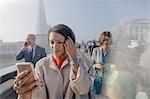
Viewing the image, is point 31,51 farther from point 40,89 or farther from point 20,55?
point 40,89

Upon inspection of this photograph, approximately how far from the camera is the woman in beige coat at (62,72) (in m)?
1.19

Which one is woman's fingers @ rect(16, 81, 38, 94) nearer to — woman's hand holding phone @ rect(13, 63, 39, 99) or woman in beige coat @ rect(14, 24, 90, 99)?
woman's hand holding phone @ rect(13, 63, 39, 99)

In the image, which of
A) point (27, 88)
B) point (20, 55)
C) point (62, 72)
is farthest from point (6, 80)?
point (27, 88)

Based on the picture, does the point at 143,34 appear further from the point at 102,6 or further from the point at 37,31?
the point at 37,31

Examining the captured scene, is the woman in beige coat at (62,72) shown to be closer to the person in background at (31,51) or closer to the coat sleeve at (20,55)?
Result: the person in background at (31,51)

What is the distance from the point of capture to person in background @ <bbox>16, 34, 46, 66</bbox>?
1.90 meters

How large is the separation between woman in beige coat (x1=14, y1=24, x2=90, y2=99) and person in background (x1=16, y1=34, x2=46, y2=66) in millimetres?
616

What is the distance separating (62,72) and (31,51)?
38.6 inches

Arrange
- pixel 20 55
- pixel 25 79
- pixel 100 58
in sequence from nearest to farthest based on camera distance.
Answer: pixel 25 79 < pixel 20 55 < pixel 100 58

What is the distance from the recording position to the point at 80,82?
3.89 feet

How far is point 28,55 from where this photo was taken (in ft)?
6.89

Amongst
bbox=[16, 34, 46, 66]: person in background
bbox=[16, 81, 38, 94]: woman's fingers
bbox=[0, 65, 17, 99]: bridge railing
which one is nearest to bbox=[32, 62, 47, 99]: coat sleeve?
bbox=[16, 81, 38, 94]: woman's fingers

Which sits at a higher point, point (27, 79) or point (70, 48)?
point (70, 48)

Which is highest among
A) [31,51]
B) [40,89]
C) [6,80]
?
[31,51]
